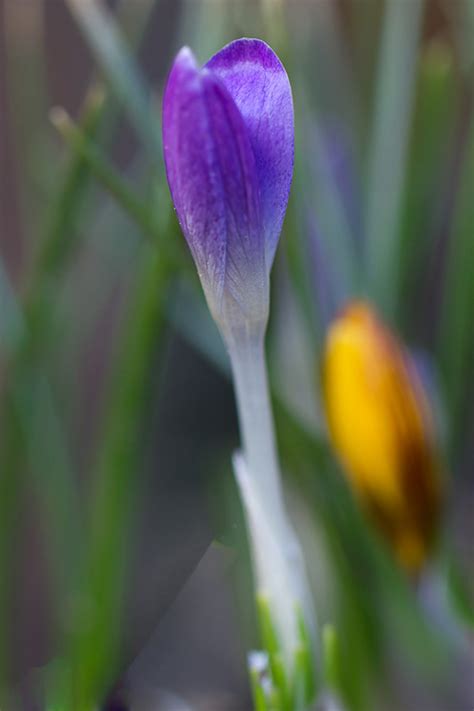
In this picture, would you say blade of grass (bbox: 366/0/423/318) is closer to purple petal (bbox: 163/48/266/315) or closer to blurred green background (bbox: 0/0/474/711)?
blurred green background (bbox: 0/0/474/711)

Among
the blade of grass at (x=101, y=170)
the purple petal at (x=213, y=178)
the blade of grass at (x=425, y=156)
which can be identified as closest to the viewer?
the purple petal at (x=213, y=178)

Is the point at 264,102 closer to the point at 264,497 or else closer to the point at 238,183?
the point at 238,183

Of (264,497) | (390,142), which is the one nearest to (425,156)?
(390,142)

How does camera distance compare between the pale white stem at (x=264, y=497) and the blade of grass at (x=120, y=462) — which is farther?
the blade of grass at (x=120, y=462)

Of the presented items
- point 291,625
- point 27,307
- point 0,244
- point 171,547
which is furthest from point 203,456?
point 291,625

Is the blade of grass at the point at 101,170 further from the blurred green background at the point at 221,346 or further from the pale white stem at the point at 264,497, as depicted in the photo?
the pale white stem at the point at 264,497

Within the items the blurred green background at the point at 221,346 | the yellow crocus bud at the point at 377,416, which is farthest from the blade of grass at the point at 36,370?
the yellow crocus bud at the point at 377,416

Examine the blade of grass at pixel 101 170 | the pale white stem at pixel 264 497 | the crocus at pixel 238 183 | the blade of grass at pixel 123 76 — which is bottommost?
the pale white stem at pixel 264 497
